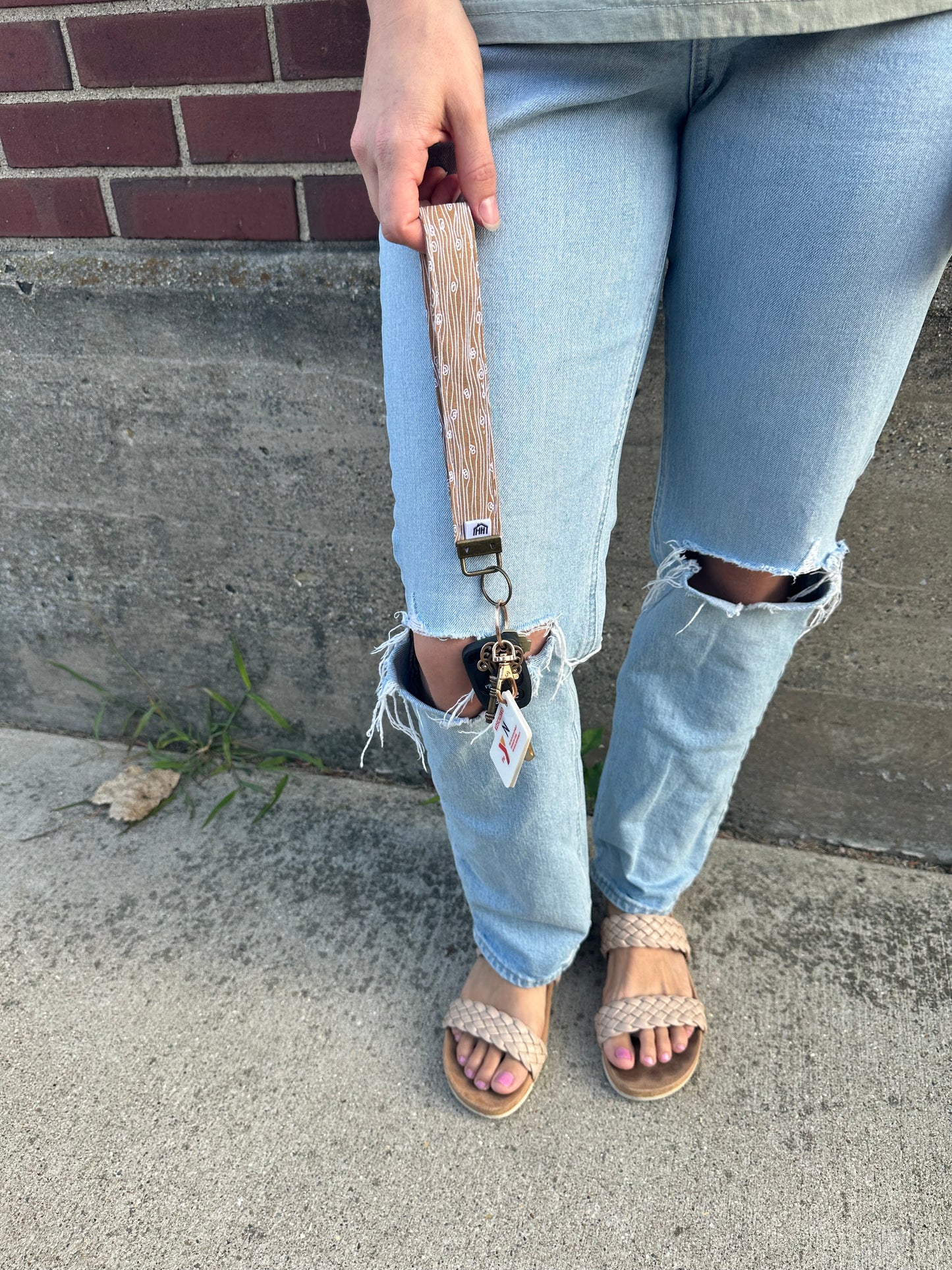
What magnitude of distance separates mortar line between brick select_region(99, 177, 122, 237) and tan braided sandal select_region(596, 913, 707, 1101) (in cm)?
147

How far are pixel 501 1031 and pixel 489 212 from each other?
108 centimetres

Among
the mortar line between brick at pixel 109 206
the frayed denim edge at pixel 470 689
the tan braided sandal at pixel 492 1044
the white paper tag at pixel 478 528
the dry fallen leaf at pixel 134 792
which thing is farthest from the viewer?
the dry fallen leaf at pixel 134 792

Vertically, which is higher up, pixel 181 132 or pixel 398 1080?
pixel 181 132

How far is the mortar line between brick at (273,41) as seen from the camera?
1221mm

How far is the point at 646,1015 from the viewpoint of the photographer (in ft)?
4.09

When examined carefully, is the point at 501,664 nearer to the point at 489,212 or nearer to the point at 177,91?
the point at 489,212

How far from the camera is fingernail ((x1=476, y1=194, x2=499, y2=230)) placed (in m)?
0.75

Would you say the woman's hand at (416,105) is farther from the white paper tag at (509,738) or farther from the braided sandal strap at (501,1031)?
the braided sandal strap at (501,1031)

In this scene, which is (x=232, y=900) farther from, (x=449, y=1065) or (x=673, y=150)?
(x=673, y=150)

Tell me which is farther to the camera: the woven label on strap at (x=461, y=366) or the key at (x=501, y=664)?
the key at (x=501, y=664)

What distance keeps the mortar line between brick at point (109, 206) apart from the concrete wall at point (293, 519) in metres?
0.05

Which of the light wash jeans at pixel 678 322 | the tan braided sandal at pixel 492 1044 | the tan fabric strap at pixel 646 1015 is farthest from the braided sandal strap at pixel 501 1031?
the light wash jeans at pixel 678 322

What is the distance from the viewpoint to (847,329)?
837mm

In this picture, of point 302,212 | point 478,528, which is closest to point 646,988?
point 478,528
